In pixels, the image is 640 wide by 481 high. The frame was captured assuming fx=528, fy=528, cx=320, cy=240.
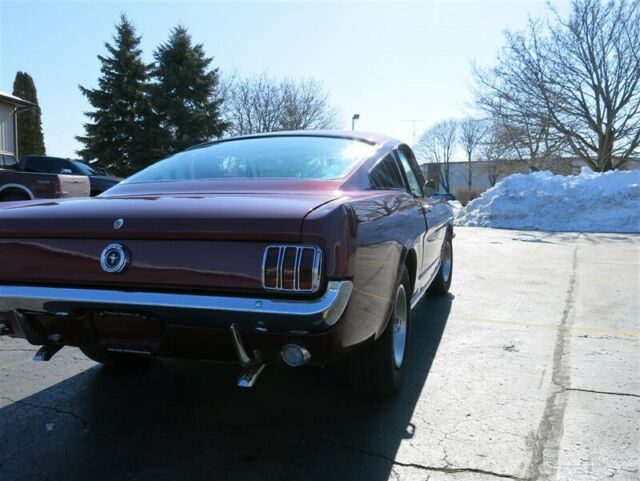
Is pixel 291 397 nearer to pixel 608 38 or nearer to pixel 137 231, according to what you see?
pixel 137 231

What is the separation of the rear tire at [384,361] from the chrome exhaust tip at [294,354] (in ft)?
2.46

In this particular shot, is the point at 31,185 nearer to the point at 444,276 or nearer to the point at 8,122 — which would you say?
the point at 444,276

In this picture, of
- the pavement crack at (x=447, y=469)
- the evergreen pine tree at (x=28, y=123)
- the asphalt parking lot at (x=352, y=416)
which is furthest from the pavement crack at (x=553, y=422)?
the evergreen pine tree at (x=28, y=123)

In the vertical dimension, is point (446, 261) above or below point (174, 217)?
below

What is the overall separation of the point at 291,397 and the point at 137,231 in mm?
1496

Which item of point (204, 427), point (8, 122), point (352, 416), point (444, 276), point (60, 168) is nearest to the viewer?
point (204, 427)

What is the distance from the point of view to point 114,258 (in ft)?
7.73

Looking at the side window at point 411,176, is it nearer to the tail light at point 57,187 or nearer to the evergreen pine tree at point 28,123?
the tail light at point 57,187

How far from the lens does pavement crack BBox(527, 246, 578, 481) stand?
243cm

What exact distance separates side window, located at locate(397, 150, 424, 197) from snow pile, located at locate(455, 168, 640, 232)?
12707 millimetres

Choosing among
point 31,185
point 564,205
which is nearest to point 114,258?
point 31,185

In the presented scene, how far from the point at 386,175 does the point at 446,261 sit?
260cm

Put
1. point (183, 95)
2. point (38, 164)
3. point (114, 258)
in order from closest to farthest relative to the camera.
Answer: point (114, 258)
point (38, 164)
point (183, 95)

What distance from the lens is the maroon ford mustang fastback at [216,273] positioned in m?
2.14
